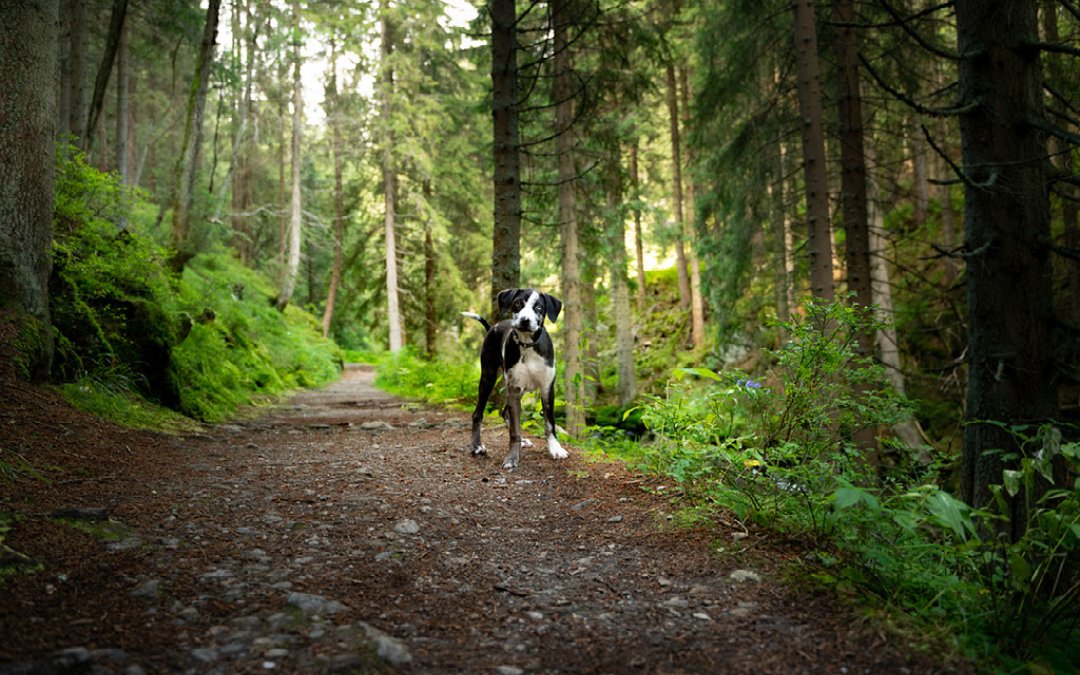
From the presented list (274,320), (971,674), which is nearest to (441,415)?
(971,674)

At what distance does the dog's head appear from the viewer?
16.6ft

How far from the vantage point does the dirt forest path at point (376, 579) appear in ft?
6.30

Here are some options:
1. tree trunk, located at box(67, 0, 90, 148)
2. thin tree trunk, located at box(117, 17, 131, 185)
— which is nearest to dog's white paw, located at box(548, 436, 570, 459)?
tree trunk, located at box(67, 0, 90, 148)

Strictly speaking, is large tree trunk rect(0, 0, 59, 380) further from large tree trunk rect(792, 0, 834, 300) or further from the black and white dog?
large tree trunk rect(792, 0, 834, 300)

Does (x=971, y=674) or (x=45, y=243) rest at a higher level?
(x=45, y=243)

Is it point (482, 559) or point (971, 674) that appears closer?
point (971, 674)

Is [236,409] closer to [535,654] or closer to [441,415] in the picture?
[441,415]

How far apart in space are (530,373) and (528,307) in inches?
23.9

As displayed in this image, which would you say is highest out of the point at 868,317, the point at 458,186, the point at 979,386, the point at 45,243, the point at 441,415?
the point at 458,186

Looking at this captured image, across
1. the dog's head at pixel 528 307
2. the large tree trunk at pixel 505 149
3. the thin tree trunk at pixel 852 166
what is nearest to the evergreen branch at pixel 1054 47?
the dog's head at pixel 528 307

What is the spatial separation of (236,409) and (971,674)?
8.62 m

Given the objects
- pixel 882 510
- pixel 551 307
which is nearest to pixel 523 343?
pixel 551 307

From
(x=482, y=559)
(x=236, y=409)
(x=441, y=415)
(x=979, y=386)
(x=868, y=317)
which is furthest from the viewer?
(x=441, y=415)

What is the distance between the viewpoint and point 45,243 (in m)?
4.62
